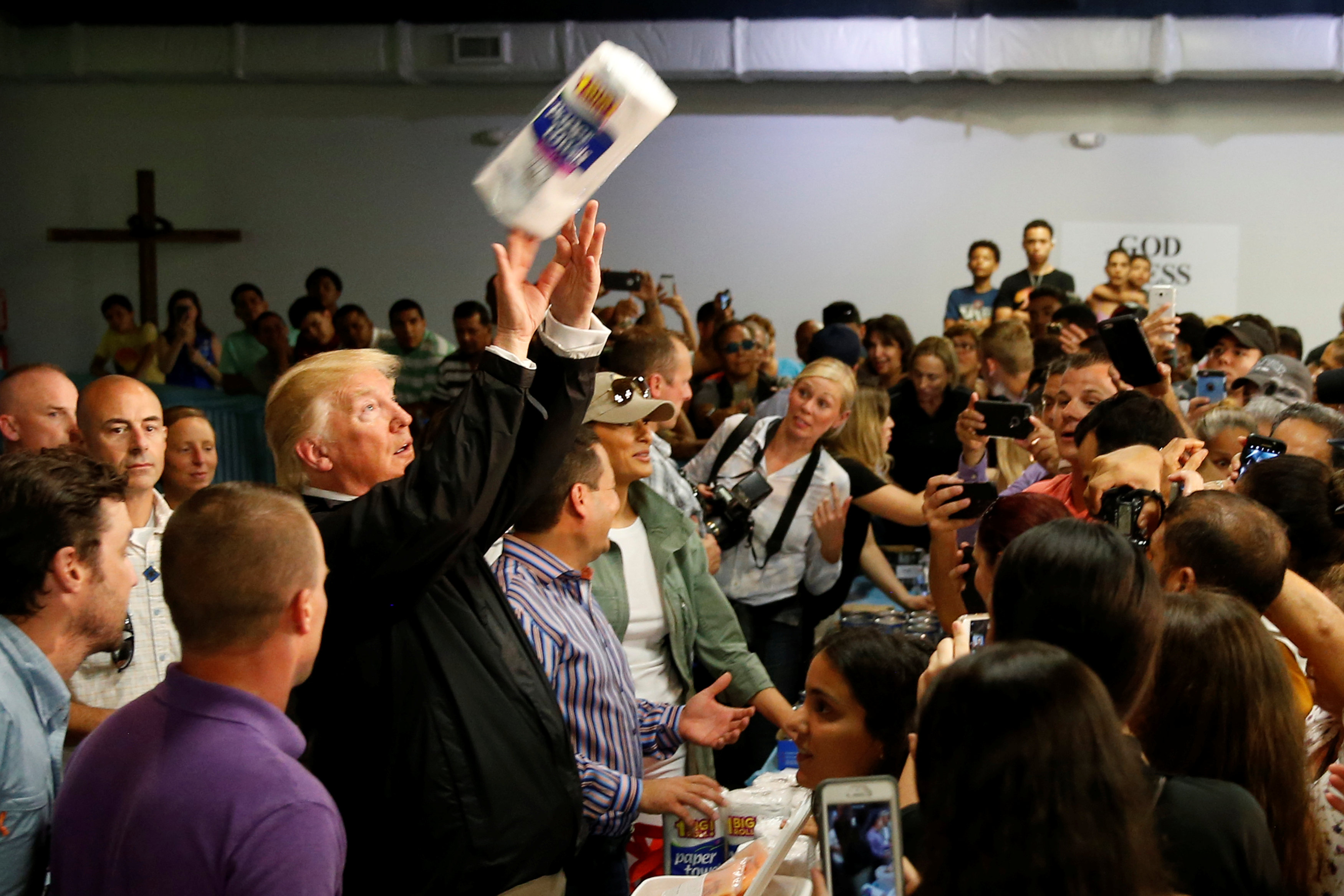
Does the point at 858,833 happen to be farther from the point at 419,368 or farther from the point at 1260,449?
the point at 419,368

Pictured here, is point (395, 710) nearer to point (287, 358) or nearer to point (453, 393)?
point (453, 393)

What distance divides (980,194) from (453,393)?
5.27m

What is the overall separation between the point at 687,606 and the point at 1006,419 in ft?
4.49

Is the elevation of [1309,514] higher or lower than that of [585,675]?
higher

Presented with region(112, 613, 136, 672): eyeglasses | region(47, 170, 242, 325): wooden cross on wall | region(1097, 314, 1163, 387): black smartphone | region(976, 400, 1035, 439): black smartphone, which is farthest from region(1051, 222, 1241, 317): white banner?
region(112, 613, 136, 672): eyeglasses

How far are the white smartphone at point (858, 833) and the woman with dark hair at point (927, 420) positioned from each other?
3.75m

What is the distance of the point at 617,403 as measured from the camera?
2729 millimetres

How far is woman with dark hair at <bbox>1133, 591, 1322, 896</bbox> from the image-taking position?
152 centimetres

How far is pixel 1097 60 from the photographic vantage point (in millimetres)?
8836

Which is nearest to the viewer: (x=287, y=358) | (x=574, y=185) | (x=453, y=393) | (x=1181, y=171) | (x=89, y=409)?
(x=574, y=185)

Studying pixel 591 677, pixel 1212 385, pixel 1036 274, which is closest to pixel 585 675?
pixel 591 677

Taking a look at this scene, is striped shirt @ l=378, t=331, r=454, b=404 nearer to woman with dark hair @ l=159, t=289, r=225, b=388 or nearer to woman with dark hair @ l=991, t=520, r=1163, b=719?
woman with dark hair @ l=159, t=289, r=225, b=388

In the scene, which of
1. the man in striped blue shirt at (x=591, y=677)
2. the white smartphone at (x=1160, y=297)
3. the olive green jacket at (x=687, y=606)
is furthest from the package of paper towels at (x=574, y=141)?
the white smartphone at (x=1160, y=297)

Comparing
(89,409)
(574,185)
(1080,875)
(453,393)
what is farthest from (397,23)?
(1080,875)
